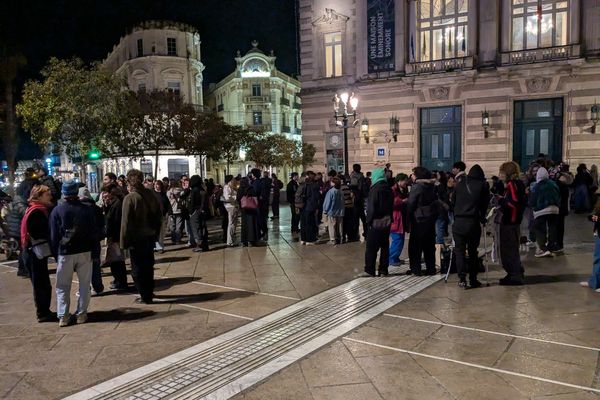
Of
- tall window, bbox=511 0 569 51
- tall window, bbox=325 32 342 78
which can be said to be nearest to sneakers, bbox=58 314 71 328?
tall window, bbox=325 32 342 78

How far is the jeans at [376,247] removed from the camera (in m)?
8.41

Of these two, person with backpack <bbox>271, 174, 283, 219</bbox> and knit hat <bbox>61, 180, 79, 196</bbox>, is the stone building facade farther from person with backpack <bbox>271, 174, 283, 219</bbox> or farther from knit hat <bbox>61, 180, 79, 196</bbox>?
knit hat <bbox>61, 180, 79, 196</bbox>

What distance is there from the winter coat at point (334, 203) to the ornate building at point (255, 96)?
4284 centimetres

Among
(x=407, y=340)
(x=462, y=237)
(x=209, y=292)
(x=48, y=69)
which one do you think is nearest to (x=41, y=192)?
(x=209, y=292)

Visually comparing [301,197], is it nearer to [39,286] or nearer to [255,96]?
[39,286]

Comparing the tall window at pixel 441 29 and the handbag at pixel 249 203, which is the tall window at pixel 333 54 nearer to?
the tall window at pixel 441 29

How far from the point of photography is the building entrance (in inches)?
835

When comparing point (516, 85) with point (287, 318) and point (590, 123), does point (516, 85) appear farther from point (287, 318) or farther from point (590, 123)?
point (287, 318)

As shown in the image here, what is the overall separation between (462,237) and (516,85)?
1666cm

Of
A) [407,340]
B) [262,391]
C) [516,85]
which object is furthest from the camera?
[516,85]

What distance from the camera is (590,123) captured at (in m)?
20.2

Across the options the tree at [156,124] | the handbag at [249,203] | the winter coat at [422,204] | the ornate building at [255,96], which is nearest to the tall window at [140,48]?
the ornate building at [255,96]

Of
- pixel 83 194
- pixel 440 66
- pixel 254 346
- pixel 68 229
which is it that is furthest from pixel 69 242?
pixel 440 66

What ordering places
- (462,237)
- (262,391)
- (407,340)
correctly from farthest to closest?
(462,237) → (407,340) → (262,391)
